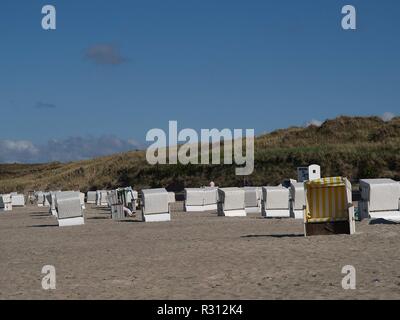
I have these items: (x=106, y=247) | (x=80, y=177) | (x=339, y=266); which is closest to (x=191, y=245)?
(x=106, y=247)

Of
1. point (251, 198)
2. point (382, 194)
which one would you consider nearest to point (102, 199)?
point (251, 198)

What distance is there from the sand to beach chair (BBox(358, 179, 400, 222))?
1.09 metres

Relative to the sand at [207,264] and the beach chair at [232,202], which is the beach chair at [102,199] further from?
the sand at [207,264]

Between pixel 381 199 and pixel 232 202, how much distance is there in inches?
325

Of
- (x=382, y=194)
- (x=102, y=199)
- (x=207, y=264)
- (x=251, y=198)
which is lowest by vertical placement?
(x=207, y=264)

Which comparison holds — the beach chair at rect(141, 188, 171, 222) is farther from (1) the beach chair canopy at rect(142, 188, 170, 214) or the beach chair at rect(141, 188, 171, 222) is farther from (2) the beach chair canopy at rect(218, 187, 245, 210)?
(2) the beach chair canopy at rect(218, 187, 245, 210)

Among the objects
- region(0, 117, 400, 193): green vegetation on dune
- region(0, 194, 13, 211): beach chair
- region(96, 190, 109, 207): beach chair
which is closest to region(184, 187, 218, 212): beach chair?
region(96, 190, 109, 207): beach chair

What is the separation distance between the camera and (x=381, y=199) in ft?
67.0

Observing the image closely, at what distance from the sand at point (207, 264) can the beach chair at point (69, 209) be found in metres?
5.10

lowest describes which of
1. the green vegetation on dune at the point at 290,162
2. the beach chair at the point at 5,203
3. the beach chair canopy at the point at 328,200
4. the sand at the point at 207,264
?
the sand at the point at 207,264

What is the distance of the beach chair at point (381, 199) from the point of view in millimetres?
20188

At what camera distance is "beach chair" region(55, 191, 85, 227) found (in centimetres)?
2594

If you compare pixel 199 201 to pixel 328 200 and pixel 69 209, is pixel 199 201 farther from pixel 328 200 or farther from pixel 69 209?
pixel 328 200

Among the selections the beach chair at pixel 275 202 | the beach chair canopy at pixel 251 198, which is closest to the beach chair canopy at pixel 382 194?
the beach chair at pixel 275 202
